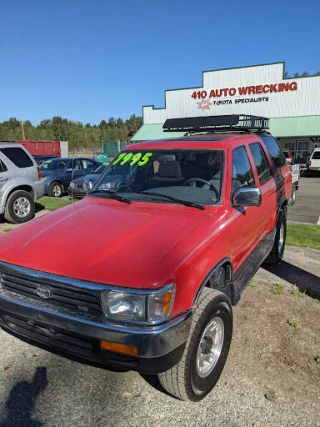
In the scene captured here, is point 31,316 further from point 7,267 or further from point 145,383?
point 145,383

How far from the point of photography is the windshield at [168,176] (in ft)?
11.1

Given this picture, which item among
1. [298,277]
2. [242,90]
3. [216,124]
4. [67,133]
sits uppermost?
[242,90]

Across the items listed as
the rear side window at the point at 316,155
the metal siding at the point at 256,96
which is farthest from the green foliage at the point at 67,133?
the rear side window at the point at 316,155

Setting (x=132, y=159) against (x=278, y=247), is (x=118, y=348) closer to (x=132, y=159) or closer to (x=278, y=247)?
(x=132, y=159)

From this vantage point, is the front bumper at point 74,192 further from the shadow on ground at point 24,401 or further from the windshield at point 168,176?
the shadow on ground at point 24,401

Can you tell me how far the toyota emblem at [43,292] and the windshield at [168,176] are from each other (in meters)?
1.39

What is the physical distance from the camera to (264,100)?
1121 inches

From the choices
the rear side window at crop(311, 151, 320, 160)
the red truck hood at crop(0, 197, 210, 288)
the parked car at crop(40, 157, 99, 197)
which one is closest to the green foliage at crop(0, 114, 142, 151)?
the rear side window at crop(311, 151, 320, 160)

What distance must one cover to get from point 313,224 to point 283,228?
3020mm

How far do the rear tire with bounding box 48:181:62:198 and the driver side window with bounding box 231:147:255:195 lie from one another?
10507 millimetres

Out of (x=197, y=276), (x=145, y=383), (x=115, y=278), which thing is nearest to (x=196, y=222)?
(x=197, y=276)

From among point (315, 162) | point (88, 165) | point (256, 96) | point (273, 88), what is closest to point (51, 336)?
point (88, 165)

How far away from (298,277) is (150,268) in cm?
341

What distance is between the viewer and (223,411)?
2.46 metres
